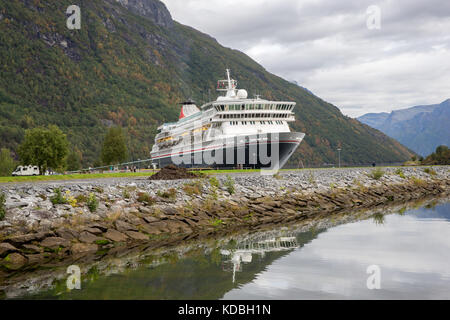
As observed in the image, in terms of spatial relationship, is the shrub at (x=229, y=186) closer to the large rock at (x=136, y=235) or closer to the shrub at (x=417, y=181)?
the large rock at (x=136, y=235)

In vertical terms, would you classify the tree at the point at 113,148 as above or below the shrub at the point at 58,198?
above

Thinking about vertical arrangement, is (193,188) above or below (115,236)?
above

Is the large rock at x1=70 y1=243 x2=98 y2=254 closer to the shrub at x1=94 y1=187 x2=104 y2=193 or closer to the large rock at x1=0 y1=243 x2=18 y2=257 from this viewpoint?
the large rock at x1=0 y1=243 x2=18 y2=257

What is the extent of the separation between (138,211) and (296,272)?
31.1 ft

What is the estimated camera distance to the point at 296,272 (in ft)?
44.0

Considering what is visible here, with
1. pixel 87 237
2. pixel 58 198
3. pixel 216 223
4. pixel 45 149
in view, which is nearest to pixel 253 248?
pixel 216 223

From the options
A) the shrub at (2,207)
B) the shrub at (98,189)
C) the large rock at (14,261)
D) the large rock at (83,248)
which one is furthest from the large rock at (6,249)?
the shrub at (98,189)

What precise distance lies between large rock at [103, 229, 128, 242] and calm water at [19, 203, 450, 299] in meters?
3.61

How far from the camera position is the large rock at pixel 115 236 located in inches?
706

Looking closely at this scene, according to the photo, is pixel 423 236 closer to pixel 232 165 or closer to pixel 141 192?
pixel 141 192

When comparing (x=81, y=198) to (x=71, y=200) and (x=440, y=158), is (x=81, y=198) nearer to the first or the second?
(x=71, y=200)
